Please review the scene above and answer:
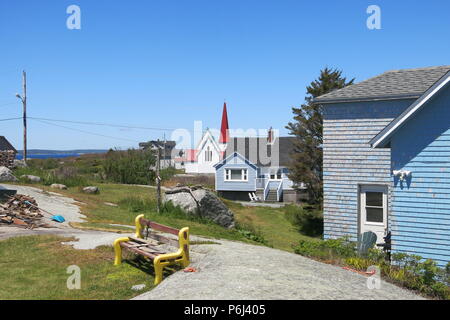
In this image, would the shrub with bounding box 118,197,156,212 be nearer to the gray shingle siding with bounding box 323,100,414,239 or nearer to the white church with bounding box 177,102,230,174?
the gray shingle siding with bounding box 323,100,414,239

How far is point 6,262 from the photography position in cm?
1052

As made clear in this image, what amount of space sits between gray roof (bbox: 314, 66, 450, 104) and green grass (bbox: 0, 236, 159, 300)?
1028 centimetres

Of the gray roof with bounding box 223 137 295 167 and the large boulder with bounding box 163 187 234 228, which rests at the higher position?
the gray roof with bounding box 223 137 295 167

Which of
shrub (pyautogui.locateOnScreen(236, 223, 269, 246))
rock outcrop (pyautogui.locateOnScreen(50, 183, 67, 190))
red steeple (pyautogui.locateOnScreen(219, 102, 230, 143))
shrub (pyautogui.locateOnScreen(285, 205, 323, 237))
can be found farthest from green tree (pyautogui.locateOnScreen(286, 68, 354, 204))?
red steeple (pyautogui.locateOnScreen(219, 102, 230, 143))

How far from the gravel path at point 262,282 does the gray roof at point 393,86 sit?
799cm

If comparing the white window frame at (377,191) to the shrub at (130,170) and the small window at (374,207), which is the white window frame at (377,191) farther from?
the shrub at (130,170)

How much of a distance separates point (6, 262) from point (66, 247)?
58.4 inches

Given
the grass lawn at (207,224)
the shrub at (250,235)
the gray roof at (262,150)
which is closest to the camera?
the grass lawn at (207,224)

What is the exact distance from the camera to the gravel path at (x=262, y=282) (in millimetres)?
7324

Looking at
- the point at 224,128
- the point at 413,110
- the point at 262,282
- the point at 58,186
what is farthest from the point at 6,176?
the point at 224,128

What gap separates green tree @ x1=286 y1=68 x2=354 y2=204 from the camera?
28844mm

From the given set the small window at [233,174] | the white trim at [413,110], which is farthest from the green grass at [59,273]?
A: the small window at [233,174]

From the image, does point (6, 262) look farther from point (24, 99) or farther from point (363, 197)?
point (24, 99)
